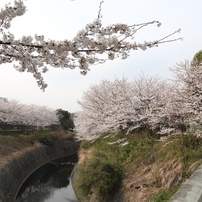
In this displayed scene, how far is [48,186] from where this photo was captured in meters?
28.4

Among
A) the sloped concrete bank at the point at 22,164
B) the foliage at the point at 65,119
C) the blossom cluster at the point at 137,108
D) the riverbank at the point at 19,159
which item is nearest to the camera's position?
the blossom cluster at the point at 137,108

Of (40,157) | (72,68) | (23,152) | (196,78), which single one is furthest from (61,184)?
(72,68)

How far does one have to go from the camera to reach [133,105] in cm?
1675

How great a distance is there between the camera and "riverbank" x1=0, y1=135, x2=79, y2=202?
23.6 metres

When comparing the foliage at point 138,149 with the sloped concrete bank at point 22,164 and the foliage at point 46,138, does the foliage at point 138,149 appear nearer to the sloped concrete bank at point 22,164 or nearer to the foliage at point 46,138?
the sloped concrete bank at point 22,164

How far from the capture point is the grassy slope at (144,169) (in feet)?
33.4

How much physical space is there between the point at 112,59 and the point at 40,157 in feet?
128

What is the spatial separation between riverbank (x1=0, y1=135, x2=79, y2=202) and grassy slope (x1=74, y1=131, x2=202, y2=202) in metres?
8.55

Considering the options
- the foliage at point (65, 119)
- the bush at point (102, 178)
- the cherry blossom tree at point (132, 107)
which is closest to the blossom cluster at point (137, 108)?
the cherry blossom tree at point (132, 107)

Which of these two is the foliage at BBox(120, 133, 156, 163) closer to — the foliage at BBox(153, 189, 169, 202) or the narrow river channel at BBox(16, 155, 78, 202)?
the foliage at BBox(153, 189, 169, 202)

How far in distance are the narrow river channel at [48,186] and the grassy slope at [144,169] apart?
7680 mm

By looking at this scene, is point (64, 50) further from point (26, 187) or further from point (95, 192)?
point (26, 187)

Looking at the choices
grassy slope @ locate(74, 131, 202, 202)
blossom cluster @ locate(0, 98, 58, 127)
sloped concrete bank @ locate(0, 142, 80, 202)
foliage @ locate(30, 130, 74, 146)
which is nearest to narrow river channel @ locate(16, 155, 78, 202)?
sloped concrete bank @ locate(0, 142, 80, 202)

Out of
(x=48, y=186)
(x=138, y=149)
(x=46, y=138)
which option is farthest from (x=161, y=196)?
(x=46, y=138)
